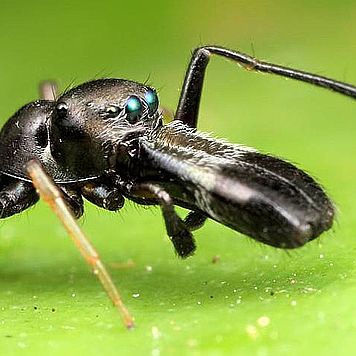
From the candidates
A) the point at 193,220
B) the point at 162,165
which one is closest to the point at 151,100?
the point at 162,165

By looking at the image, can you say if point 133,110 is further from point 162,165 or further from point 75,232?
point 75,232

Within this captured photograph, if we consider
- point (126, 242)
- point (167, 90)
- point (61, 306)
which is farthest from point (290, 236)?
point (167, 90)

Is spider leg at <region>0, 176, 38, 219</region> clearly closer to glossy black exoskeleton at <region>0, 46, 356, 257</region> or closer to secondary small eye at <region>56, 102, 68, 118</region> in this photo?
glossy black exoskeleton at <region>0, 46, 356, 257</region>

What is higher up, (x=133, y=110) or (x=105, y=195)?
(x=133, y=110)

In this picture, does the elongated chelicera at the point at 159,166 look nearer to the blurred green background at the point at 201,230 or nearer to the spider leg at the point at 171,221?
the spider leg at the point at 171,221

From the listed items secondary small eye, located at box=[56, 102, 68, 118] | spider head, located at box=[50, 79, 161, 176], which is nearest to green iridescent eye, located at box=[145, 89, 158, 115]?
spider head, located at box=[50, 79, 161, 176]

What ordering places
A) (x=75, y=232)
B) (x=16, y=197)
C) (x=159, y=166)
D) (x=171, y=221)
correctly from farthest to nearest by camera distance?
1. (x=16, y=197)
2. (x=159, y=166)
3. (x=171, y=221)
4. (x=75, y=232)

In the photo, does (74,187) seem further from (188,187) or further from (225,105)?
(225,105)
